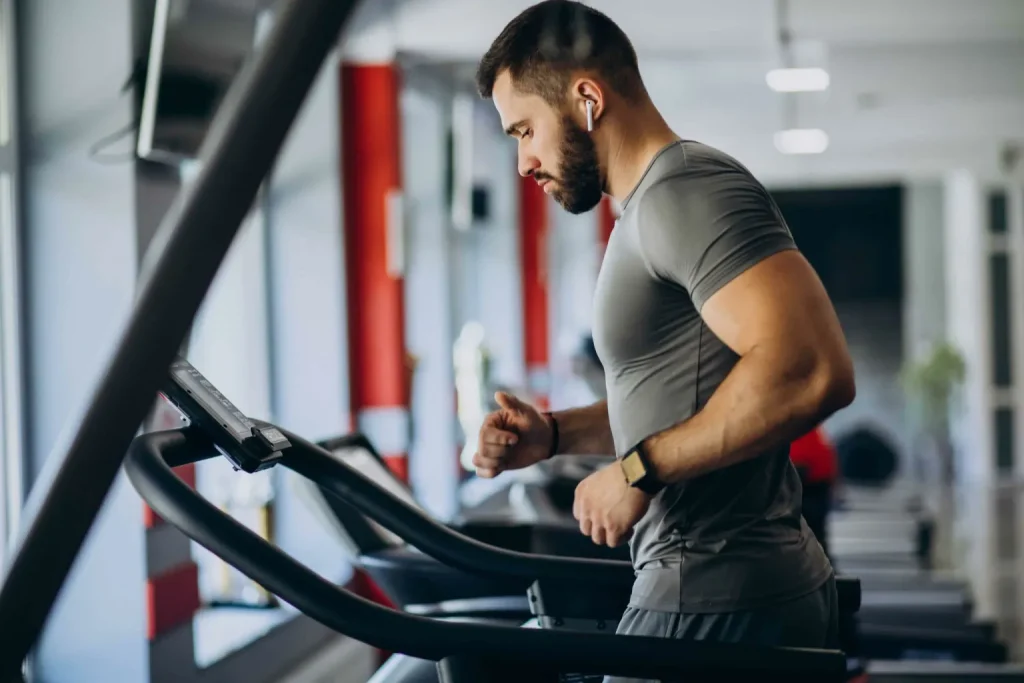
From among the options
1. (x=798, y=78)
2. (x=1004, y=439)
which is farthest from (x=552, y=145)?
(x=1004, y=439)

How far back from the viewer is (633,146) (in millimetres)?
1456

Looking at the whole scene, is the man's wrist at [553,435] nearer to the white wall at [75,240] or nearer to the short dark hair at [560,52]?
the short dark hair at [560,52]

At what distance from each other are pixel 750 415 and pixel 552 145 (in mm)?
408

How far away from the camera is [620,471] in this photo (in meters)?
Answer: 1.37

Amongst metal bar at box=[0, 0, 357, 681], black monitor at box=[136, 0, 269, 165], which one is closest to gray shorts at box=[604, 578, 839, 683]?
metal bar at box=[0, 0, 357, 681]

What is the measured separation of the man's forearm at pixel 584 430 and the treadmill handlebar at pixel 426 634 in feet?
1.29

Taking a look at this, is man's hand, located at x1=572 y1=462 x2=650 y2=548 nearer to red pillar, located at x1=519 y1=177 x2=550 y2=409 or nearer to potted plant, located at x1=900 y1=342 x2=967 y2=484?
red pillar, located at x1=519 y1=177 x2=550 y2=409

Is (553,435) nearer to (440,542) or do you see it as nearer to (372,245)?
(440,542)

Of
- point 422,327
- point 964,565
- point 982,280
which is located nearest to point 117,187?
point 422,327

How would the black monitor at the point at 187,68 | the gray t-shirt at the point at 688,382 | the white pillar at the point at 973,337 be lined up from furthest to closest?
the white pillar at the point at 973,337
the black monitor at the point at 187,68
the gray t-shirt at the point at 688,382

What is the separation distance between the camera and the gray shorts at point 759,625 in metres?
1.43

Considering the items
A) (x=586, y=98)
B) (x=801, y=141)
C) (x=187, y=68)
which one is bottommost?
(x=586, y=98)

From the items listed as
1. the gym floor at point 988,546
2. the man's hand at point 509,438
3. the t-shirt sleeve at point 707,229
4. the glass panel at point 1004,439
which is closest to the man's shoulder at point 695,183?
the t-shirt sleeve at point 707,229

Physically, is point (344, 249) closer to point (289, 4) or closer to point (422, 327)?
point (422, 327)
